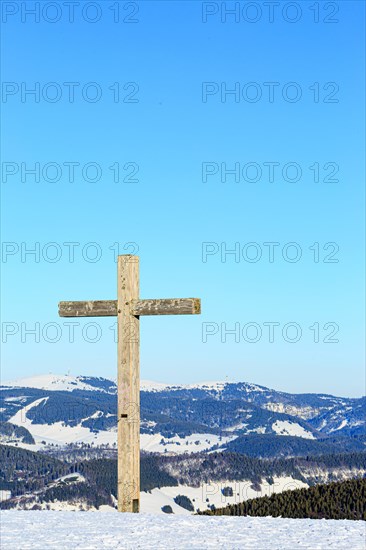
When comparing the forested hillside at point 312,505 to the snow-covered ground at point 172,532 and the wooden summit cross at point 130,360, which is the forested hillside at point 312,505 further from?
the snow-covered ground at point 172,532

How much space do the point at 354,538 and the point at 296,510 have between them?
4.45 meters

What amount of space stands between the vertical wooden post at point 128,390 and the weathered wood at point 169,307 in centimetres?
26

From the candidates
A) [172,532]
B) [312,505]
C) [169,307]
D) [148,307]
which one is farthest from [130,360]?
[312,505]

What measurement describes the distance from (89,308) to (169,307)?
75.4 inches

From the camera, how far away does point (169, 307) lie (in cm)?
1827

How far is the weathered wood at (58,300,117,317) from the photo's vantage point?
18.8 metres

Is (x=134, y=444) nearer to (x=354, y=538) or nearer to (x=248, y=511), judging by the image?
(x=248, y=511)

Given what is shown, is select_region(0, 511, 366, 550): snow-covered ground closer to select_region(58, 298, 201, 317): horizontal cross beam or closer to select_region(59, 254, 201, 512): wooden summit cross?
select_region(59, 254, 201, 512): wooden summit cross

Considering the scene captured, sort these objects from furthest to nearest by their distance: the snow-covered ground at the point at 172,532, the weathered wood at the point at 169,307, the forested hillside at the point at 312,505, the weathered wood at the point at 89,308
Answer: the forested hillside at the point at 312,505 → the weathered wood at the point at 89,308 → the weathered wood at the point at 169,307 → the snow-covered ground at the point at 172,532

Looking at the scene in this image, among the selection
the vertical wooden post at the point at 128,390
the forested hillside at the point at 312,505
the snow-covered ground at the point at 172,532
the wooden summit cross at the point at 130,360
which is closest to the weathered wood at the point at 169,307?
the wooden summit cross at the point at 130,360

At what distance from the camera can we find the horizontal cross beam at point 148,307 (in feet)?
59.6

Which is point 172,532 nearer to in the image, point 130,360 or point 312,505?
point 130,360

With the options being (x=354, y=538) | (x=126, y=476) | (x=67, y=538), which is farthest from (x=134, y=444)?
(x=354, y=538)

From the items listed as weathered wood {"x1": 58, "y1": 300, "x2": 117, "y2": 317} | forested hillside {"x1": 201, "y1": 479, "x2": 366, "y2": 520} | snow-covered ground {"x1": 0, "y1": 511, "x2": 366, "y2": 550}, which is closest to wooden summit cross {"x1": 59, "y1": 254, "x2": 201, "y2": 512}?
weathered wood {"x1": 58, "y1": 300, "x2": 117, "y2": 317}
